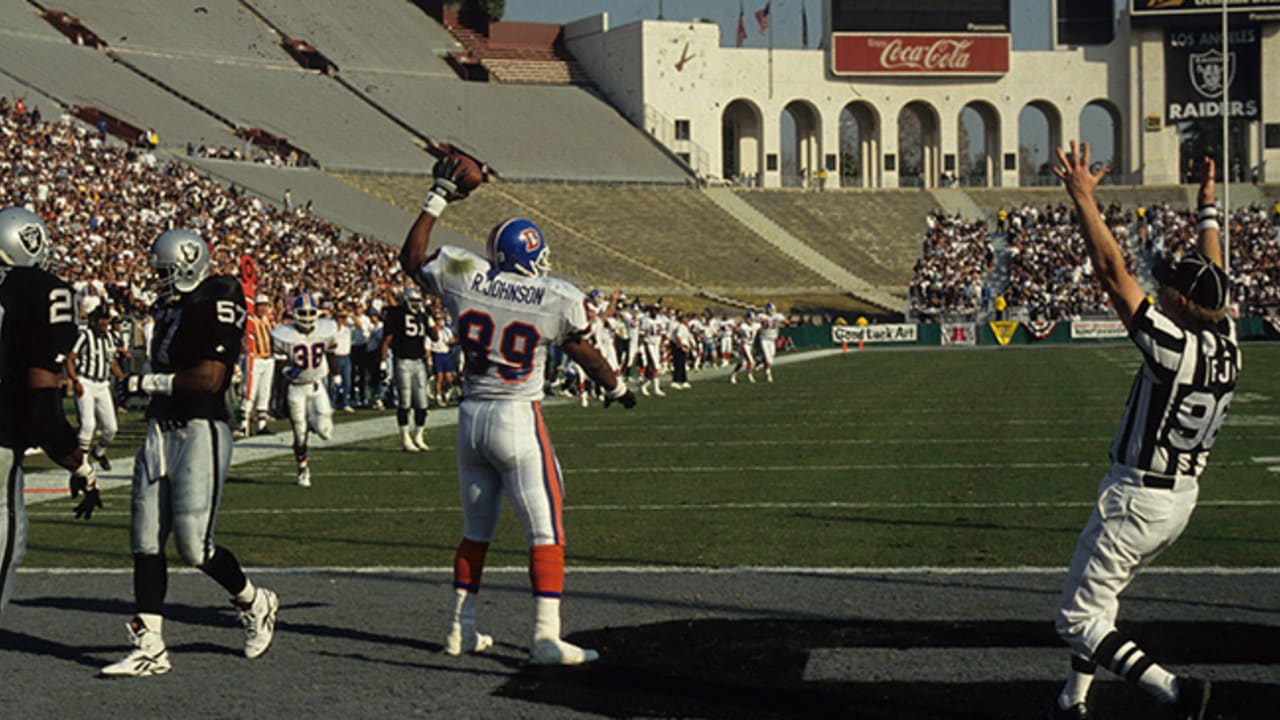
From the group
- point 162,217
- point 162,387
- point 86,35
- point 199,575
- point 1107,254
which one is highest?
point 86,35

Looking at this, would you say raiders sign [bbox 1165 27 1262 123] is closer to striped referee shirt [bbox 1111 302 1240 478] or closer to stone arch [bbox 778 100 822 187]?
stone arch [bbox 778 100 822 187]

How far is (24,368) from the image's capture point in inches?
226

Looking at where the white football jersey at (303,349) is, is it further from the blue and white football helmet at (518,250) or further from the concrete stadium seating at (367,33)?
the concrete stadium seating at (367,33)

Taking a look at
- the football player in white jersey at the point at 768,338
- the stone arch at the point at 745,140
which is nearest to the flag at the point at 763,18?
the stone arch at the point at 745,140

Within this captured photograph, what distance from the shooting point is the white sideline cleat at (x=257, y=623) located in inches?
277

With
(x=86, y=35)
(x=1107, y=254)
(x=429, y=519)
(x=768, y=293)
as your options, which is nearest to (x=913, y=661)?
(x=1107, y=254)

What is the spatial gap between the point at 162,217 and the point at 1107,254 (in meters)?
32.1

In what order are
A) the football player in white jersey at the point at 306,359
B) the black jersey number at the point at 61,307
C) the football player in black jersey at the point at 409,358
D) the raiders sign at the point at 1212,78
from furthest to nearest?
the raiders sign at the point at 1212,78 < the football player in black jersey at the point at 409,358 < the football player in white jersey at the point at 306,359 < the black jersey number at the point at 61,307

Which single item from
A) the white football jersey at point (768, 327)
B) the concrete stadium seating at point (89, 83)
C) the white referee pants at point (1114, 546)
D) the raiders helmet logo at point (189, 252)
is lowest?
the white referee pants at point (1114, 546)

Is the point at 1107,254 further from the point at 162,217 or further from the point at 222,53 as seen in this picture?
the point at 222,53

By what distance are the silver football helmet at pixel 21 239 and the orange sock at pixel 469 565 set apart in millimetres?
2180

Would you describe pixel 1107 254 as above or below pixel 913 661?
above

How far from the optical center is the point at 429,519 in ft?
38.2

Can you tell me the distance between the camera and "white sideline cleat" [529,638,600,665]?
6707mm
